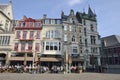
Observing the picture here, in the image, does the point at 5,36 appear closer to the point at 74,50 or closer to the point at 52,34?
the point at 52,34

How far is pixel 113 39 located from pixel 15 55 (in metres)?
32.3

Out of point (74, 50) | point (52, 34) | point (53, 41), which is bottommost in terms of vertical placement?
point (74, 50)

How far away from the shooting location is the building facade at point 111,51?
166ft

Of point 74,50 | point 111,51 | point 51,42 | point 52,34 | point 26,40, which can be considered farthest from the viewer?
point 111,51

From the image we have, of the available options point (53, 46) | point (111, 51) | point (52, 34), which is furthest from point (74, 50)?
point (111, 51)

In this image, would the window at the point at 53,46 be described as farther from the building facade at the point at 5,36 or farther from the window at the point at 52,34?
the building facade at the point at 5,36

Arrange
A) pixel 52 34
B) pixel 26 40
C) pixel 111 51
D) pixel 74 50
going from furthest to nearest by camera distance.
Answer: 1. pixel 111 51
2. pixel 74 50
3. pixel 52 34
4. pixel 26 40

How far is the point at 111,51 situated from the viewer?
174ft

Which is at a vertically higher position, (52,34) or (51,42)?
(52,34)

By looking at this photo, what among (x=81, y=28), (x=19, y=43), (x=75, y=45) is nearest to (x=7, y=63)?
(x=19, y=43)

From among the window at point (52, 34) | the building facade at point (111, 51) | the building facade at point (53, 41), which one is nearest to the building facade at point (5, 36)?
the building facade at point (53, 41)

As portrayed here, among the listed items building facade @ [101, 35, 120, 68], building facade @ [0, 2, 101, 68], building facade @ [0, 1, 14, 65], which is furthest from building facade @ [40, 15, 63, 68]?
building facade @ [101, 35, 120, 68]

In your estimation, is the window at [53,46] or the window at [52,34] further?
the window at [52,34]

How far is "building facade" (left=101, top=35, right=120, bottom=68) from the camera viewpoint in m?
50.6
